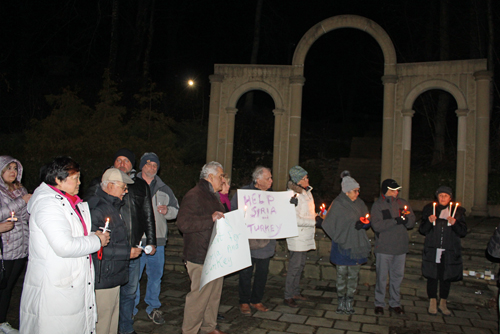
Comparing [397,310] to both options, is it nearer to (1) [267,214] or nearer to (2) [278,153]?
(1) [267,214]

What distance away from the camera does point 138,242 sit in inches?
174

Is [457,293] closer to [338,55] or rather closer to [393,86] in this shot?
[393,86]

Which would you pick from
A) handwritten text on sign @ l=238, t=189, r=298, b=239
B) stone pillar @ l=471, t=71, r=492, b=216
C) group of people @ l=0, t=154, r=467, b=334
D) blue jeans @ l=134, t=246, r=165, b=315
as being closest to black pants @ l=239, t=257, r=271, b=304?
group of people @ l=0, t=154, r=467, b=334

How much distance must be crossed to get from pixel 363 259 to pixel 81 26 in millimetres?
25924

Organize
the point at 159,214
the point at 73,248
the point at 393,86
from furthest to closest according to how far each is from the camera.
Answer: the point at 393,86 → the point at 159,214 → the point at 73,248

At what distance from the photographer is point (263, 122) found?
74.2ft

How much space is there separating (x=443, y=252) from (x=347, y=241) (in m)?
1.44

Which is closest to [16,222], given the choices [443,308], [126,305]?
[126,305]

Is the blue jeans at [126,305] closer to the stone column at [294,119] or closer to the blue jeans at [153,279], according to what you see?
the blue jeans at [153,279]

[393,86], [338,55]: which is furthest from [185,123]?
[338,55]

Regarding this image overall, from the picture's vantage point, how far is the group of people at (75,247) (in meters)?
3.07

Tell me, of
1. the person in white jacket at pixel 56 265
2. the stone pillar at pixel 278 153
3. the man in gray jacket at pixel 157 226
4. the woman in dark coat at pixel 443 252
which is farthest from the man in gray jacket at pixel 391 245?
the stone pillar at pixel 278 153

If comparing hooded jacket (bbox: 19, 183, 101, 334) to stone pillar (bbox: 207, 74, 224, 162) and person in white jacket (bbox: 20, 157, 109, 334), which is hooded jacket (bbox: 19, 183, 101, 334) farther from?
stone pillar (bbox: 207, 74, 224, 162)

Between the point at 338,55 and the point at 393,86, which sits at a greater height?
the point at 338,55
